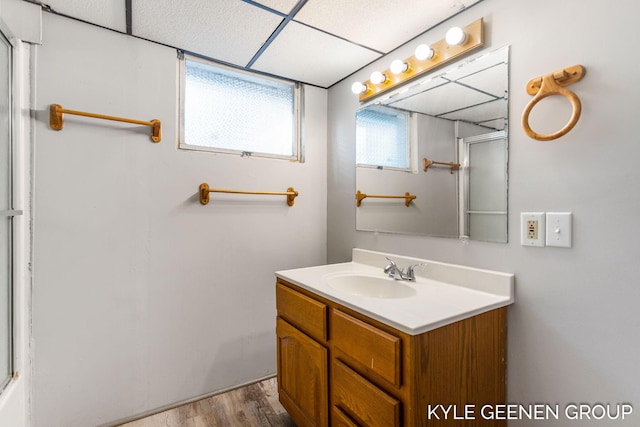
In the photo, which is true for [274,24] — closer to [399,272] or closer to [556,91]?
[556,91]

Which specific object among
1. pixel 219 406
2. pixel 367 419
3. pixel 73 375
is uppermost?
pixel 367 419

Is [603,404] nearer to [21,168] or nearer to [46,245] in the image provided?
[46,245]

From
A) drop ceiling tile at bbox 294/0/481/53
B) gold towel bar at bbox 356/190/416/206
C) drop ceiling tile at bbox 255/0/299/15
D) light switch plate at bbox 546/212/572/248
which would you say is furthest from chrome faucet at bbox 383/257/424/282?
drop ceiling tile at bbox 255/0/299/15

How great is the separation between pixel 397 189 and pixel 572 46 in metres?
0.92

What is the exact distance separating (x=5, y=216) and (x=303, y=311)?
130 cm

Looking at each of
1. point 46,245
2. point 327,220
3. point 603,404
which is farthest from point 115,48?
point 603,404

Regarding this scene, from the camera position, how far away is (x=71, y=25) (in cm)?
145

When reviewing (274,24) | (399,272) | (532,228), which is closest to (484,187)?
(532,228)

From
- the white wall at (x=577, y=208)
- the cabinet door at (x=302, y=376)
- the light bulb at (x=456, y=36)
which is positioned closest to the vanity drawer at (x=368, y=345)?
the cabinet door at (x=302, y=376)

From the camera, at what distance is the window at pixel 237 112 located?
5.93 feet

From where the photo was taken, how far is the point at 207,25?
1481 millimetres

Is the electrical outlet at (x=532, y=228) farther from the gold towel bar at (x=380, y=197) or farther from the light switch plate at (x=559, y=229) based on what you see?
the gold towel bar at (x=380, y=197)

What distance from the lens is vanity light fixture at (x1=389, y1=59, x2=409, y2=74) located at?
1.56 meters

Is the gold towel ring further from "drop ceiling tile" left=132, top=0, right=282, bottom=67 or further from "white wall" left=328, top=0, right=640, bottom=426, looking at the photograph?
"drop ceiling tile" left=132, top=0, right=282, bottom=67
